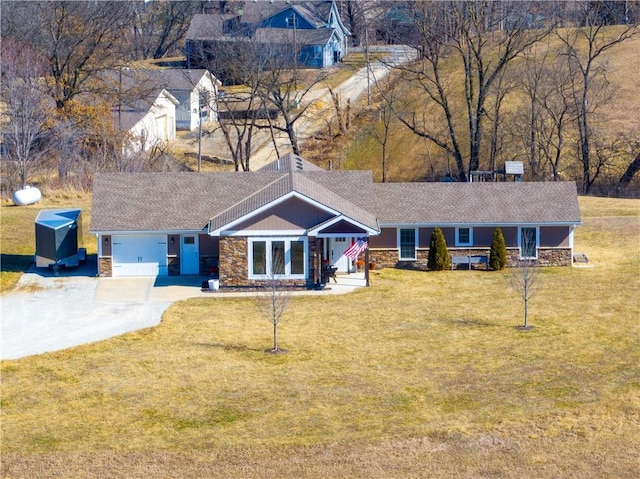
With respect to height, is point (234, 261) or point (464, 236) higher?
point (464, 236)

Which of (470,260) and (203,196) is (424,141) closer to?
(470,260)

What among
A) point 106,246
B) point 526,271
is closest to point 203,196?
point 106,246

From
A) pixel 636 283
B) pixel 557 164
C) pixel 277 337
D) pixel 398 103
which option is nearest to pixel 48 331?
pixel 277 337

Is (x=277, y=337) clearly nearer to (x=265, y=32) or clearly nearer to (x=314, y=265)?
(x=314, y=265)

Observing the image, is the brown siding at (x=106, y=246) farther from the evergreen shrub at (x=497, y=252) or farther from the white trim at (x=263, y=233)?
the evergreen shrub at (x=497, y=252)

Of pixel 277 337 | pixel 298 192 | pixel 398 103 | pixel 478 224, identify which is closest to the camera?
pixel 277 337

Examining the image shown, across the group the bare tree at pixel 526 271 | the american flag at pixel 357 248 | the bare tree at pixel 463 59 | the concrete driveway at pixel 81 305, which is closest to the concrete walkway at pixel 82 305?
the concrete driveway at pixel 81 305
